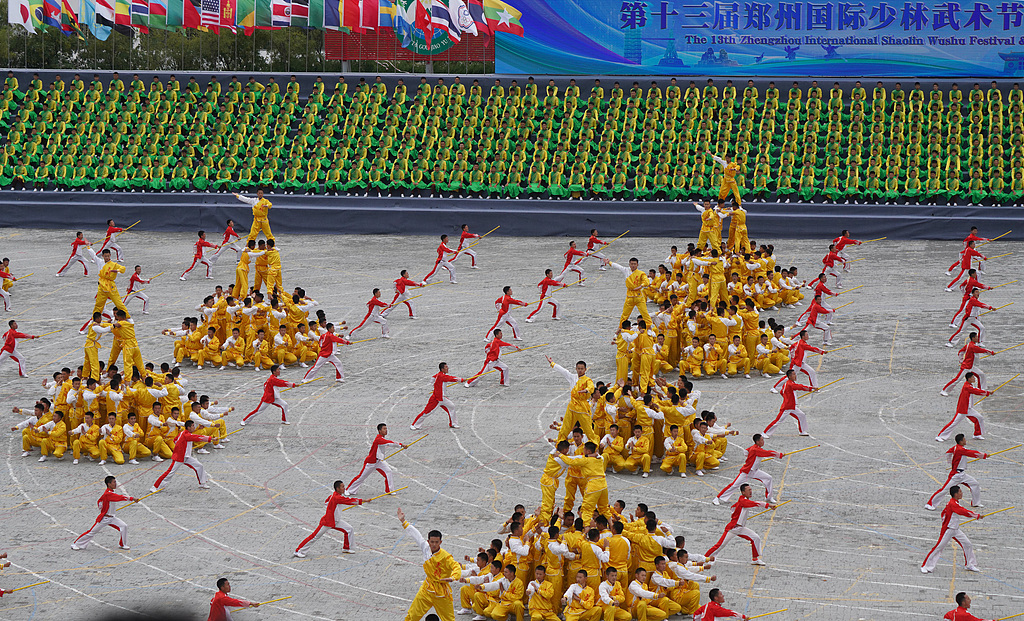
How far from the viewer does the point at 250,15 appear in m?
45.3

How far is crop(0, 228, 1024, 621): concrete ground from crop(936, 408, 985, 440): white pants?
0.25 meters

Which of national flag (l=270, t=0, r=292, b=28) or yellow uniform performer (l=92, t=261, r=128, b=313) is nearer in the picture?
yellow uniform performer (l=92, t=261, r=128, b=313)

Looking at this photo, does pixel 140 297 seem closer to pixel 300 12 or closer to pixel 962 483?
pixel 962 483

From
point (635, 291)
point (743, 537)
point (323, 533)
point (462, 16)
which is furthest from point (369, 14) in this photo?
point (743, 537)

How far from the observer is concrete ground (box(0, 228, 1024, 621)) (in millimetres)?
14484

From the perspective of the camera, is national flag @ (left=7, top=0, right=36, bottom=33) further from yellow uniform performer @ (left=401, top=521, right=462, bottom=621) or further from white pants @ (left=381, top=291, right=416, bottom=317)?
yellow uniform performer @ (left=401, top=521, right=462, bottom=621)

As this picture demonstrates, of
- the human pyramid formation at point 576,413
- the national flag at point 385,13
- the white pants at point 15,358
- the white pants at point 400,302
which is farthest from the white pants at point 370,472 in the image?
the national flag at point 385,13

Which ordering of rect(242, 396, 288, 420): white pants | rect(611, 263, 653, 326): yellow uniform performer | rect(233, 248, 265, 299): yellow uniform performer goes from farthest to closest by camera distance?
rect(233, 248, 265, 299): yellow uniform performer
rect(611, 263, 653, 326): yellow uniform performer
rect(242, 396, 288, 420): white pants

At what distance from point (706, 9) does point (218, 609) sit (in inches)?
1358

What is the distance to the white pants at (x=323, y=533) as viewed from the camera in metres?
15.5

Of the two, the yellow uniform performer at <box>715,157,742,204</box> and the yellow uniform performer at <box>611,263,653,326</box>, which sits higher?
the yellow uniform performer at <box>715,157,742,204</box>

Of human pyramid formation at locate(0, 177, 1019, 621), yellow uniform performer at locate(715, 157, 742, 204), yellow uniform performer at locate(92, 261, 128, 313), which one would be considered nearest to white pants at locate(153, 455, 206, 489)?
human pyramid formation at locate(0, 177, 1019, 621)

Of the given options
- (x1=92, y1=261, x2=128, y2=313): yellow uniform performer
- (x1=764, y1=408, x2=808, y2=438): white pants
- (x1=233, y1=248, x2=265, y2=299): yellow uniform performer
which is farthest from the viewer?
(x1=233, y1=248, x2=265, y2=299): yellow uniform performer

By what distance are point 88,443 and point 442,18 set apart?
29.0 metres
